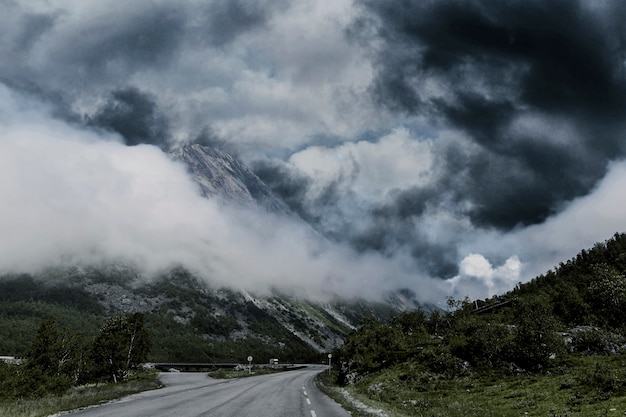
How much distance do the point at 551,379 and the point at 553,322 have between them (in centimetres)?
1056

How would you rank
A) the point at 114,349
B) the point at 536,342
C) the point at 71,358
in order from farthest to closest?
1. the point at 114,349
2. the point at 71,358
3. the point at 536,342

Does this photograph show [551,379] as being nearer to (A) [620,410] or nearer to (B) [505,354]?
(B) [505,354]

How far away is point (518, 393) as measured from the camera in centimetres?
2806

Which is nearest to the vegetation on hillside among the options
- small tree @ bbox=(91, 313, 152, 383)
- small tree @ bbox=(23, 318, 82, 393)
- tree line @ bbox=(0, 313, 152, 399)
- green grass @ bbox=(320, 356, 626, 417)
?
green grass @ bbox=(320, 356, 626, 417)

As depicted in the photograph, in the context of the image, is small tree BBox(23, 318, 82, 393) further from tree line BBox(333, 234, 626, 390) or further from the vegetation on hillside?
tree line BBox(333, 234, 626, 390)

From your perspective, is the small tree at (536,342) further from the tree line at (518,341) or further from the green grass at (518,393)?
the green grass at (518,393)

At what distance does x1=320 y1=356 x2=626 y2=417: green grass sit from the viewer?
22.0 meters

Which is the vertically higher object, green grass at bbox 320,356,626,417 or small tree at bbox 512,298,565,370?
small tree at bbox 512,298,565,370

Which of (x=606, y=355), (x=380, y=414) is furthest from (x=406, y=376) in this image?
(x=380, y=414)

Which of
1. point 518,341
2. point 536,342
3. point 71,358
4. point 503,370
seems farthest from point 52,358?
point 536,342

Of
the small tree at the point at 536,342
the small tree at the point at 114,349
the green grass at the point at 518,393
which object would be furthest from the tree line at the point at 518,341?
the small tree at the point at 114,349

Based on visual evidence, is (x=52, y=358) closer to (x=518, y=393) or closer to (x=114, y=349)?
(x=114, y=349)

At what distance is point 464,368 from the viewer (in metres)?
41.7

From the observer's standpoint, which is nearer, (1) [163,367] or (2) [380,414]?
(2) [380,414]
